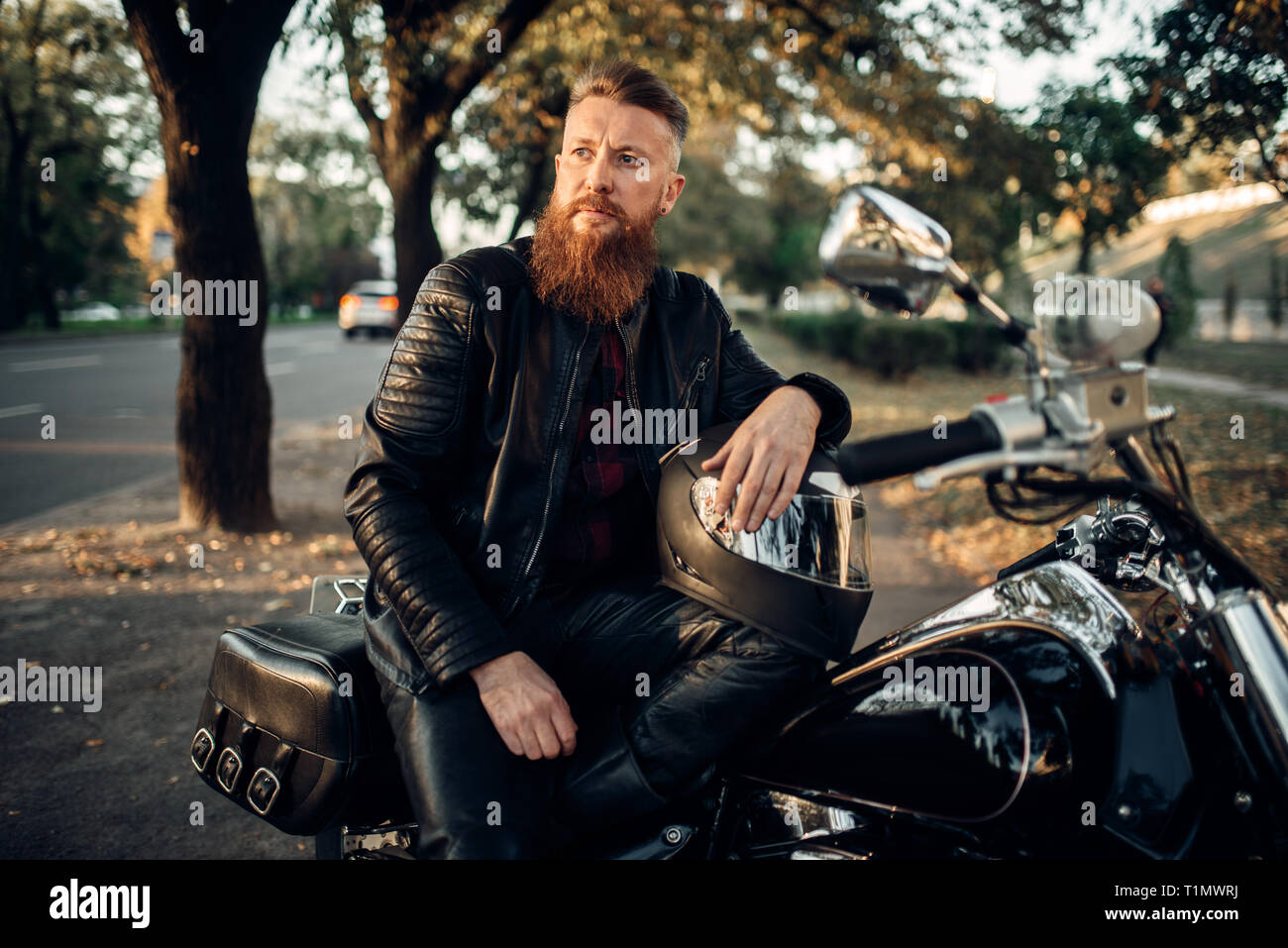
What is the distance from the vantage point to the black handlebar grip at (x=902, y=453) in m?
1.20

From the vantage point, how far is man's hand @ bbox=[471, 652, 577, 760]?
4.91 feet

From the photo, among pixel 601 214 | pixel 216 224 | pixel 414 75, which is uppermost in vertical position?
pixel 414 75

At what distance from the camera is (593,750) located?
156 centimetres

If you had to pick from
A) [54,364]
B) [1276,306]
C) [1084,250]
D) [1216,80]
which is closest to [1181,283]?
[1276,306]

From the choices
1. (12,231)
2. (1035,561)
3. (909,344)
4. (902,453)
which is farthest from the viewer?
(12,231)

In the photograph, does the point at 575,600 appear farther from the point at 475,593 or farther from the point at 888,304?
the point at 888,304

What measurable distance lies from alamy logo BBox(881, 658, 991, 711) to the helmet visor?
16 centimetres

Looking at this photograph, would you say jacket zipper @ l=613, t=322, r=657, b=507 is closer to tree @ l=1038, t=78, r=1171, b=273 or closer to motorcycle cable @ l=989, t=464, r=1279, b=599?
motorcycle cable @ l=989, t=464, r=1279, b=599

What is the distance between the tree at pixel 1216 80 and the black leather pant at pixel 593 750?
14.7 feet

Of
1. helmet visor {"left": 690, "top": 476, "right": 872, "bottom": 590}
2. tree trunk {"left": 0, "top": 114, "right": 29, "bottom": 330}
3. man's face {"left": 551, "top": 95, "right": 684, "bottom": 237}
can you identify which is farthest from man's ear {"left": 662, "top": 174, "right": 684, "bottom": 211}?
tree trunk {"left": 0, "top": 114, "right": 29, "bottom": 330}

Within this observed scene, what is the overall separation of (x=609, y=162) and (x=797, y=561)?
1.01 meters

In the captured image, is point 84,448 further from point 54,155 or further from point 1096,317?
point 54,155
